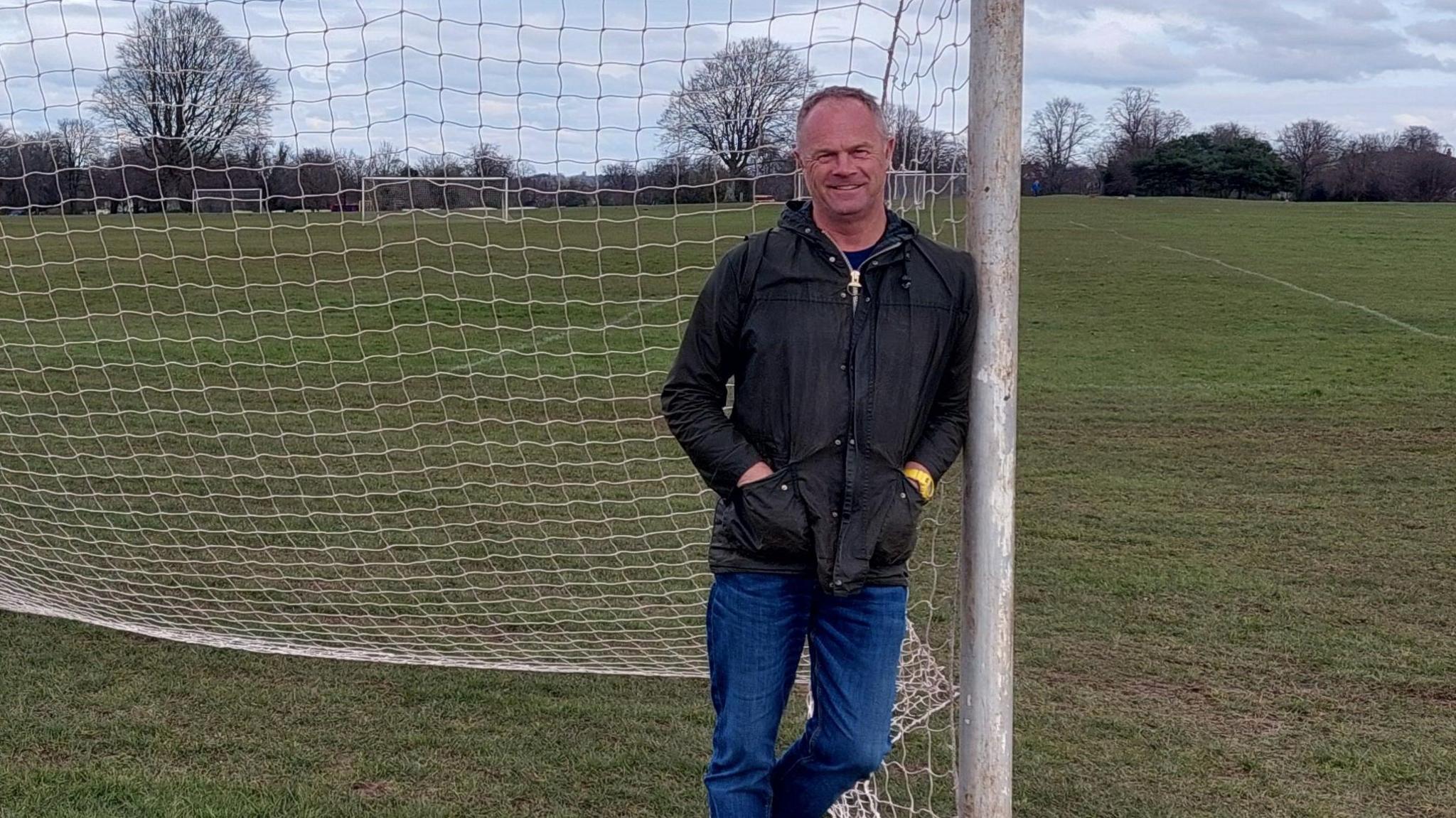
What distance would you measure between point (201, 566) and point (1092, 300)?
1650 cm

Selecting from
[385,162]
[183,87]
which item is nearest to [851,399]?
[385,162]

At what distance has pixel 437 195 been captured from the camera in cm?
538

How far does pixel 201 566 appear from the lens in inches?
243

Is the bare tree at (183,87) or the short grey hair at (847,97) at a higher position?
the bare tree at (183,87)

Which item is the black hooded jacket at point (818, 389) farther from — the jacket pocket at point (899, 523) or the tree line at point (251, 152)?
the tree line at point (251, 152)

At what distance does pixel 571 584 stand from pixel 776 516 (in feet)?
10.5

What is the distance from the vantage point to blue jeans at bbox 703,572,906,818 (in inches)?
113

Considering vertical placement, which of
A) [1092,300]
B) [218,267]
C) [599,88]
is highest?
[599,88]

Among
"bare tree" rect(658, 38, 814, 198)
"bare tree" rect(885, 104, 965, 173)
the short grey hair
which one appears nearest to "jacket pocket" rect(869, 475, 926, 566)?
the short grey hair

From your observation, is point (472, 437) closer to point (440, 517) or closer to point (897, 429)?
point (440, 517)

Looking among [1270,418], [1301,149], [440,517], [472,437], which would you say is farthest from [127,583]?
[1301,149]

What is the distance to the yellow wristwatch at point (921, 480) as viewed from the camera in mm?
2863

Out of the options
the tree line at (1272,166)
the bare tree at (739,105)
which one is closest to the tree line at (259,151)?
the bare tree at (739,105)

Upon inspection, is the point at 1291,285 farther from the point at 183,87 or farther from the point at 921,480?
the point at 921,480
